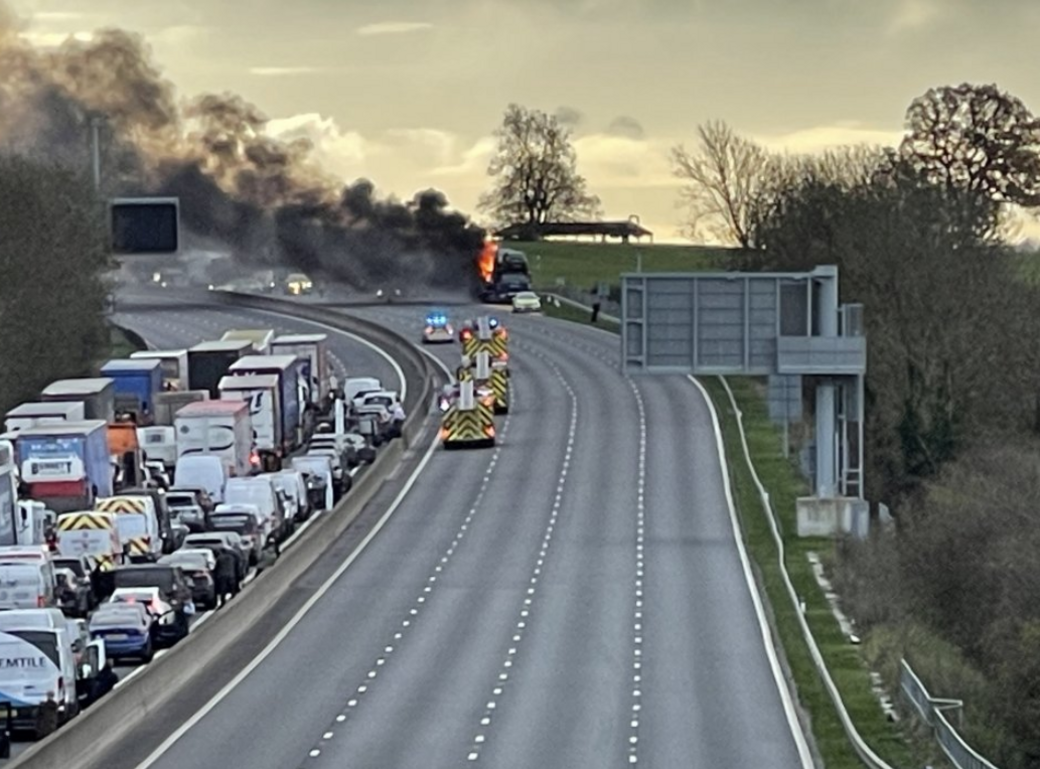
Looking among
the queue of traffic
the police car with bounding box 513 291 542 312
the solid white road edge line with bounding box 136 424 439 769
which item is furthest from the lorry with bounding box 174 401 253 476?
the police car with bounding box 513 291 542 312

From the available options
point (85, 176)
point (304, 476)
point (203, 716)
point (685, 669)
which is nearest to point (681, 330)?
point (304, 476)

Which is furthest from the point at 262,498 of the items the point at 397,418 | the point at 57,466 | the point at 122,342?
the point at 122,342

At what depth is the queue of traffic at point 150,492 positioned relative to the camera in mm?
48719

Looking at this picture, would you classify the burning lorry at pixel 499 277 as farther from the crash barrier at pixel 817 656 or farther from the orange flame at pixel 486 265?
the crash barrier at pixel 817 656

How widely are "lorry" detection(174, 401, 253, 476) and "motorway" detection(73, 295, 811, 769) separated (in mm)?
4241

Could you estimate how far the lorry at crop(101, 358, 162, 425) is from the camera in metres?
91.6

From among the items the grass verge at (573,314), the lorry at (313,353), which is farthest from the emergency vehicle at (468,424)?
the grass verge at (573,314)

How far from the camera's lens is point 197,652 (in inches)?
2223

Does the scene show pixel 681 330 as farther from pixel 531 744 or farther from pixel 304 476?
pixel 531 744

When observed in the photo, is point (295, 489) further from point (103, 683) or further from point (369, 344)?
point (369, 344)

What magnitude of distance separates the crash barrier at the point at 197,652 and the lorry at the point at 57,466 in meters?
5.11

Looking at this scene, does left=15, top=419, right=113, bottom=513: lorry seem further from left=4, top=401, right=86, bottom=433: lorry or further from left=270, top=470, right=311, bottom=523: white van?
left=270, top=470, right=311, bottom=523: white van

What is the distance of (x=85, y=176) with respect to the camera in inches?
4943

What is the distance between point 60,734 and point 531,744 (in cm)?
863
